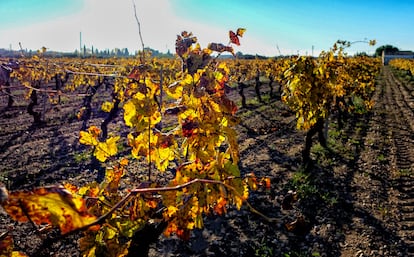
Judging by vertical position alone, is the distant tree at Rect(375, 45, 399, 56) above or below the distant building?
above

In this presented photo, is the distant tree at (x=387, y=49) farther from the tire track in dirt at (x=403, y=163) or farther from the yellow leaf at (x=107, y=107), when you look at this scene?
the yellow leaf at (x=107, y=107)

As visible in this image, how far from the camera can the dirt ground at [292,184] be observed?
16.5 feet

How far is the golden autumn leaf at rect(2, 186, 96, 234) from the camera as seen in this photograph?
70 centimetres

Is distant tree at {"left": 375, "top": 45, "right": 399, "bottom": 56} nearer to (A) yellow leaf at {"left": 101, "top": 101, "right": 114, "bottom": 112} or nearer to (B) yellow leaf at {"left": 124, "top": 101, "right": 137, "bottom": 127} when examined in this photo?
(A) yellow leaf at {"left": 101, "top": 101, "right": 114, "bottom": 112}

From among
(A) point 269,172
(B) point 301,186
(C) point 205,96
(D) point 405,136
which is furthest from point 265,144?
(C) point 205,96

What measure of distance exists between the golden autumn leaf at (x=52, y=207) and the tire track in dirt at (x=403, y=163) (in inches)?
208

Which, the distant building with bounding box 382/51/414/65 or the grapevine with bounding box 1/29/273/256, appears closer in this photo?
the grapevine with bounding box 1/29/273/256

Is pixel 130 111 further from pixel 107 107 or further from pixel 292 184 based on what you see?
pixel 107 107

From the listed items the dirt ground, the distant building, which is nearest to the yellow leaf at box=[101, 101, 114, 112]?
the dirt ground

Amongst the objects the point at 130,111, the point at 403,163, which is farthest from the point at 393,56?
the point at 130,111

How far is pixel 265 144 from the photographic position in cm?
1019

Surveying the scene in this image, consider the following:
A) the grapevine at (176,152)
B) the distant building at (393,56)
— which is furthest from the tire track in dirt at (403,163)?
the distant building at (393,56)

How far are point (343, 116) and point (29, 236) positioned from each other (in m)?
11.9

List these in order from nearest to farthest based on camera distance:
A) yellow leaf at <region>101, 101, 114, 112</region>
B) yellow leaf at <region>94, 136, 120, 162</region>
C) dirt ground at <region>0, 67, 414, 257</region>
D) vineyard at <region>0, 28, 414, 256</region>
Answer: vineyard at <region>0, 28, 414, 256</region> → yellow leaf at <region>94, 136, 120, 162</region> → dirt ground at <region>0, 67, 414, 257</region> → yellow leaf at <region>101, 101, 114, 112</region>
